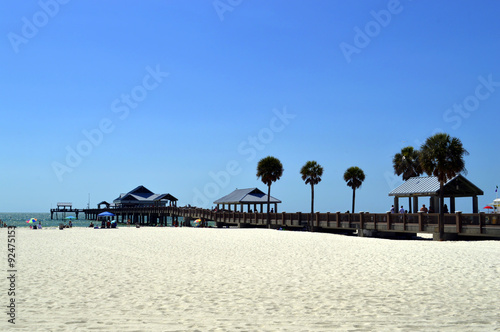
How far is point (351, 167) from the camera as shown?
5122 centimetres

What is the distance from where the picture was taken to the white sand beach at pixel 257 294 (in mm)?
7293

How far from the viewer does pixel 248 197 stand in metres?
56.8

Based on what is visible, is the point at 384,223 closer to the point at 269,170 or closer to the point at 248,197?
the point at 269,170

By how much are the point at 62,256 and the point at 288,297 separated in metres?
11.4

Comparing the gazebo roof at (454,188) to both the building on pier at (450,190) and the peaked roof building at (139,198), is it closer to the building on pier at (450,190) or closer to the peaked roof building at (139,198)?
the building on pier at (450,190)

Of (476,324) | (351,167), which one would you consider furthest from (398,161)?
(476,324)

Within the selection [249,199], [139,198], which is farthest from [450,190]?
[139,198]

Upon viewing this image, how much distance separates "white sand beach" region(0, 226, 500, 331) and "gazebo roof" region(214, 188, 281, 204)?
129 feet

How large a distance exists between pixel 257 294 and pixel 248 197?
47047mm

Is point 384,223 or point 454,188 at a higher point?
point 454,188

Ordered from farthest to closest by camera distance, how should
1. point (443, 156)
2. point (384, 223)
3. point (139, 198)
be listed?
point (139, 198) < point (384, 223) < point (443, 156)

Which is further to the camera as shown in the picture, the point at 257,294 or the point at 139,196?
the point at 139,196

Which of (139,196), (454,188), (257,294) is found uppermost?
(139,196)

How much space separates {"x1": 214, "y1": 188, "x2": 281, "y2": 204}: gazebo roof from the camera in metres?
55.6
